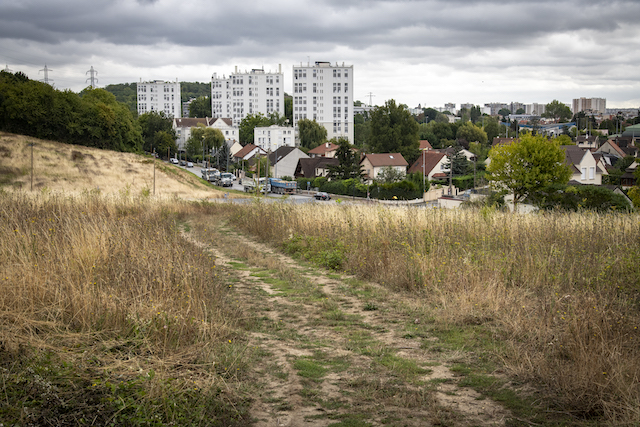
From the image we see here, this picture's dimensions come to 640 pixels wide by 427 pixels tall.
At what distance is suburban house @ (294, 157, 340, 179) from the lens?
8438 centimetres

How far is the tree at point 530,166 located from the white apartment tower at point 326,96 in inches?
3661

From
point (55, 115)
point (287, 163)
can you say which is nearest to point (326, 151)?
point (287, 163)

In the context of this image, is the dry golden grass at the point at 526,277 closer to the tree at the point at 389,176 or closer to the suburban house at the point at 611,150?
the tree at the point at 389,176

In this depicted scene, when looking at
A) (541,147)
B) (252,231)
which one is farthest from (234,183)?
(252,231)

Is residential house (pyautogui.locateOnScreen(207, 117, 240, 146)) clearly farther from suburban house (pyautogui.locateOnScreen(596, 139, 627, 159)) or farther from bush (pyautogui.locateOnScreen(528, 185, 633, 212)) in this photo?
bush (pyautogui.locateOnScreen(528, 185, 633, 212))

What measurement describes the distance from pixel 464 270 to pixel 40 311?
6.45 m

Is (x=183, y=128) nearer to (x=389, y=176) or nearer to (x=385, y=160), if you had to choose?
(x=385, y=160)

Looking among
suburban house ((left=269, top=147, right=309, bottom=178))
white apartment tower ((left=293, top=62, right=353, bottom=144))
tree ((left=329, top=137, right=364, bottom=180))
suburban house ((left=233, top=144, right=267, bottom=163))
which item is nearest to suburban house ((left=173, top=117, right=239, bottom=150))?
white apartment tower ((left=293, top=62, right=353, bottom=144))

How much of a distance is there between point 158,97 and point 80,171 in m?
161

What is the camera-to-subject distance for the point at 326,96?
13938cm

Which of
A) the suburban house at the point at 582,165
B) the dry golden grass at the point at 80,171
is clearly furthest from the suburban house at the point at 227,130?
the suburban house at the point at 582,165

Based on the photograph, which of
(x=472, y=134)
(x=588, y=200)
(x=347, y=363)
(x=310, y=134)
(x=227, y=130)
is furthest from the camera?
(x=227, y=130)

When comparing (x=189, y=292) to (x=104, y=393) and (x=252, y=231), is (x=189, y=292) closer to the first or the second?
(x=104, y=393)

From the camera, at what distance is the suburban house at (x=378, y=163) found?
7894 cm
